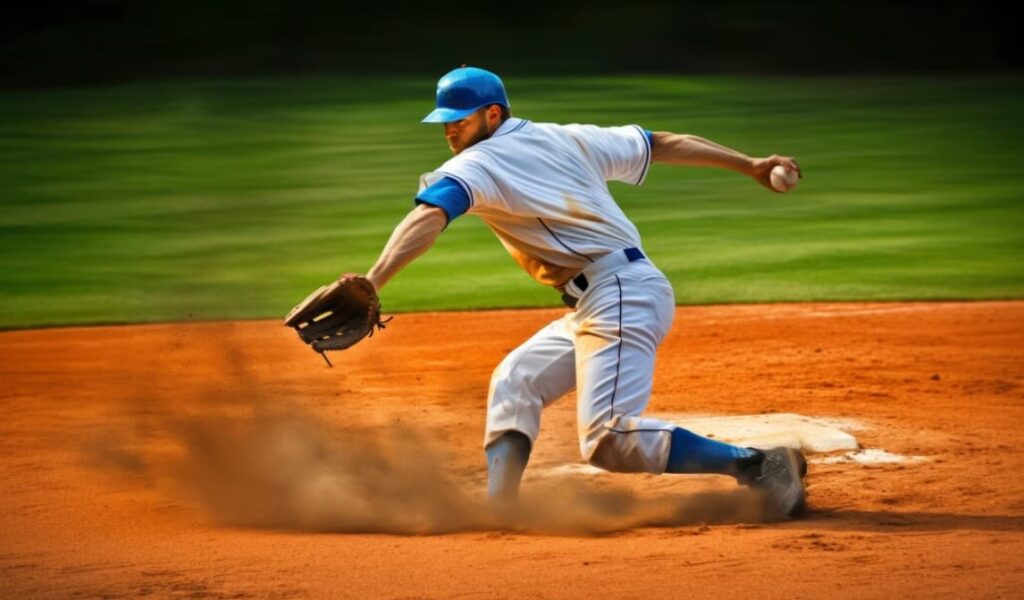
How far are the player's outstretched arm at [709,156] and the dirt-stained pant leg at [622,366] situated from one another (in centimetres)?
59

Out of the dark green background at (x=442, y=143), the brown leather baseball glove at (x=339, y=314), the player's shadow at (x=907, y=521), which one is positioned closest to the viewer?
the brown leather baseball glove at (x=339, y=314)

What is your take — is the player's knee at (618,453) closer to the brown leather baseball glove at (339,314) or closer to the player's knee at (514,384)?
the player's knee at (514,384)

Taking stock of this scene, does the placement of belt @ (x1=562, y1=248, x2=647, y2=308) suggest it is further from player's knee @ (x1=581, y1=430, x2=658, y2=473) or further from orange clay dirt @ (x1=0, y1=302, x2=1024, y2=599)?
orange clay dirt @ (x1=0, y1=302, x2=1024, y2=599)

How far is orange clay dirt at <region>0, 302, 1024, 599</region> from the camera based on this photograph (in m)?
3.84

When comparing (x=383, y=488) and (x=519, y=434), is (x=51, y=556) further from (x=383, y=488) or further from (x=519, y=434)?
(x=519, y=434)

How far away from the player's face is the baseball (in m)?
1.07

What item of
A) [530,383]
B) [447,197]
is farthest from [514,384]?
[447,197]

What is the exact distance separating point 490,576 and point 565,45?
2192 cm

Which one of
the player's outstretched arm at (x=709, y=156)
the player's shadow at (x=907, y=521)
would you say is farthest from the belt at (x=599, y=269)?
the player's shadow at (x=907, y=521)

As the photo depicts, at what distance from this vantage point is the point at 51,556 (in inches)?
166

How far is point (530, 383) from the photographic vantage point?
15.6ft

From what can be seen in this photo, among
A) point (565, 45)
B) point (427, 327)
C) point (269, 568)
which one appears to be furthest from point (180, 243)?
point (565, 45)

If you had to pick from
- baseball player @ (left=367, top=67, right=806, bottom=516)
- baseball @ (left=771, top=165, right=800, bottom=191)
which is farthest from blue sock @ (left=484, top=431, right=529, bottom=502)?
baseball @ (left=771, top=165, right=800, bottom=191)

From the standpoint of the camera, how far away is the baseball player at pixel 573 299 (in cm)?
448
